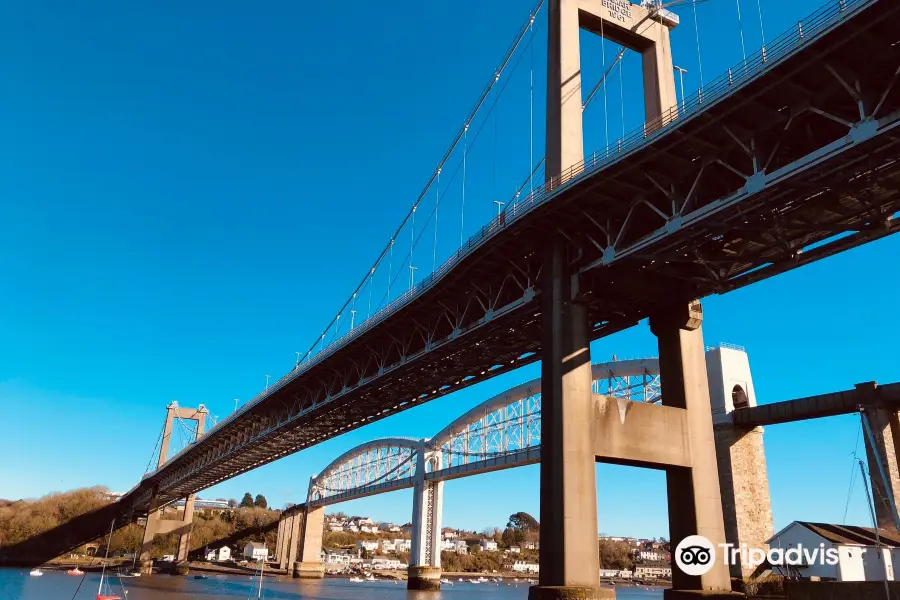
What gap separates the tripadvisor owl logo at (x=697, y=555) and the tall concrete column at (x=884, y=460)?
11.5 metres

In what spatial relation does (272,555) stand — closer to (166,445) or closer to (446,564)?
(166,445)

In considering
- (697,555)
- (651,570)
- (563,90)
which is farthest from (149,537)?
(651,570)

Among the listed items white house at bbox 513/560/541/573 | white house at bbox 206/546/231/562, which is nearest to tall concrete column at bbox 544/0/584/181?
white house at bbox 206/546/231/562

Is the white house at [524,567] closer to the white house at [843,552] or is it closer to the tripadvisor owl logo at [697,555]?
the white house at [843,552]

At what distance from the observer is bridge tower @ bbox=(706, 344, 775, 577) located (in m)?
34.3

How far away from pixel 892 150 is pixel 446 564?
6367 inches

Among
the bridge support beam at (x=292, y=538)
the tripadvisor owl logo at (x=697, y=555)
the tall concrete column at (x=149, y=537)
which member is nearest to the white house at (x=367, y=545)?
the bridge support beam at (x=292, y=538)

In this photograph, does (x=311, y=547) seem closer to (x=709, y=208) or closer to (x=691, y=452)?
(x=691, y=452)

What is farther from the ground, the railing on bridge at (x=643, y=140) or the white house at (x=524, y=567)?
the railing on bridge at (x=643, y=140)

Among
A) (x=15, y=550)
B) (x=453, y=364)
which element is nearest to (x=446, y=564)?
(x=15, y=550)

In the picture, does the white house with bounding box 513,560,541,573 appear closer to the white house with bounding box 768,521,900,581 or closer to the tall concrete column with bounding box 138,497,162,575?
the tall concrete column with bounding box 138,497,162,575

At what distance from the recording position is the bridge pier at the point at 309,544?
11388 centimetres

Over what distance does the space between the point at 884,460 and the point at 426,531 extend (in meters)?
62.1

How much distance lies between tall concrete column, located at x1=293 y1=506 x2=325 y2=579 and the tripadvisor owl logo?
101 metres
